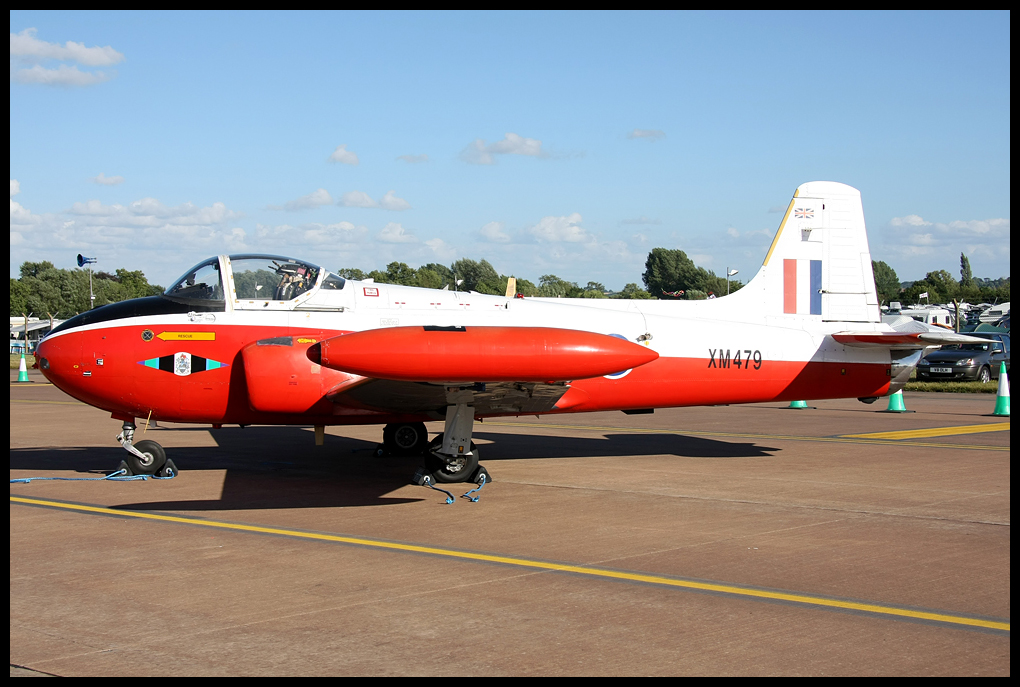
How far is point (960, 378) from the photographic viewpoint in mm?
26266

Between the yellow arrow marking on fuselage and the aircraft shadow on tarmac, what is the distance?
1669mm

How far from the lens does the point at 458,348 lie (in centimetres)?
757

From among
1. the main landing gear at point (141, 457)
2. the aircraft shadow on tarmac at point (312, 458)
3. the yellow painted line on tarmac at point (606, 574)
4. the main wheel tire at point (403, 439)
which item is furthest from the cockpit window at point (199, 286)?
the main wheel tire at point (403, 439)

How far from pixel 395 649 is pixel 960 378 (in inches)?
1029

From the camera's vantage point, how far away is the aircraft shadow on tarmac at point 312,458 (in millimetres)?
8875

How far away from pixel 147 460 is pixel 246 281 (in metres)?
2.36

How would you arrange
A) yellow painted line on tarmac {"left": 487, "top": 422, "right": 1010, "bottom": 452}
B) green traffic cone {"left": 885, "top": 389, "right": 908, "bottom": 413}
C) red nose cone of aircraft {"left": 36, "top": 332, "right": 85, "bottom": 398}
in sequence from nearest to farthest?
red nose cone of aircraft {"left": 36, "top": 332, "right": 85, "bottom": 398}, yellow painted line on tarmac {"left": 487, "top": 422, "right": 1010, "bottom": 452}, green traffic cone {"left": 885, "top": 389, "right": 908, "bottom": 413}

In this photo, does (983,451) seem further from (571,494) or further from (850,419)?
(571,494)

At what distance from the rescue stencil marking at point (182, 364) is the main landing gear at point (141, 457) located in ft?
2.87

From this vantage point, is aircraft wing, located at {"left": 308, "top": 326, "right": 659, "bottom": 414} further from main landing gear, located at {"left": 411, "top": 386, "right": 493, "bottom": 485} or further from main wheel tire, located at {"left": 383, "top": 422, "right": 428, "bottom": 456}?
main wheel tire, located at {"left": 383, "top": 422, "right": 428, "bottom": 456}

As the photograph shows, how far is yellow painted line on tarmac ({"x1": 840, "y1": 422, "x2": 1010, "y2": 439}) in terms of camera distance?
46.1 ft

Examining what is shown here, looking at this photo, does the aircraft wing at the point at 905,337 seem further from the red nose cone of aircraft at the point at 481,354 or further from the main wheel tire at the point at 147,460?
the main wheel tire at the point at 147,460

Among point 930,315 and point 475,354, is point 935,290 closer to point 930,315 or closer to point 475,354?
point 930,315

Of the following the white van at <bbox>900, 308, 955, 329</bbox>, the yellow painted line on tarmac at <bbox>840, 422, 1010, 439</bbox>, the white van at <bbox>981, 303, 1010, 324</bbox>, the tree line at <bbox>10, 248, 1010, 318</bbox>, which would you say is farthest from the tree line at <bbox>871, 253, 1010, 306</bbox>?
the yellow painted line on tarmac at <bbox>840, 422, 1010, 439</bbox>
